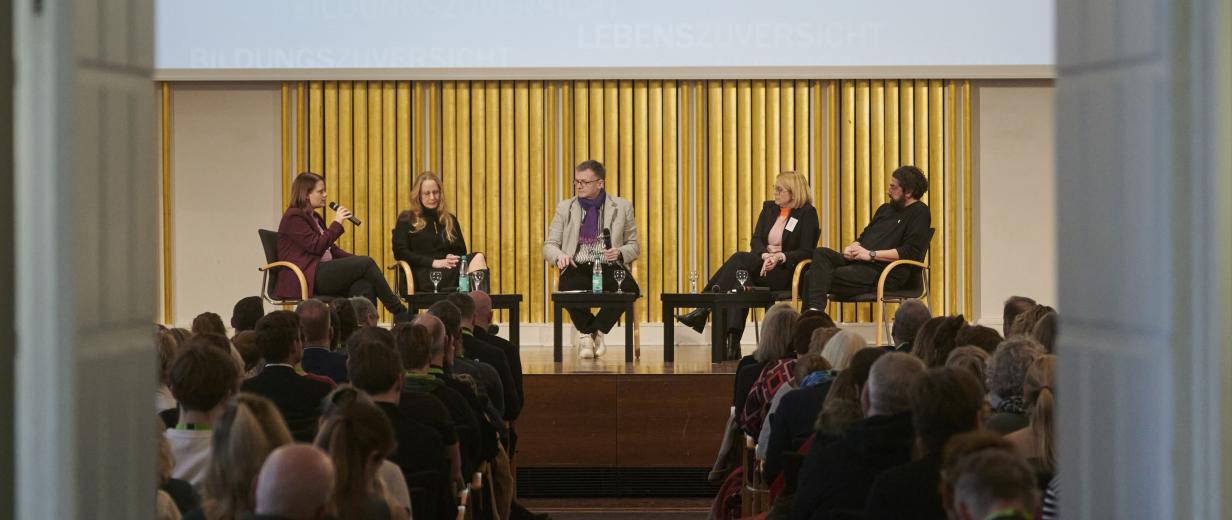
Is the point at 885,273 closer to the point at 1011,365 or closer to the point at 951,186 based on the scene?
the point at 951,186

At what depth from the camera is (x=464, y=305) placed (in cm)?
607

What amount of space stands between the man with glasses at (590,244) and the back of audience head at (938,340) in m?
3.96

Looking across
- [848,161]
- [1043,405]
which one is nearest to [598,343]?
[848,161]

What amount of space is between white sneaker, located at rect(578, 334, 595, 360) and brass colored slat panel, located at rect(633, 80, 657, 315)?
7.17 ft

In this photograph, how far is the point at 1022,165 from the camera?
1129 cm

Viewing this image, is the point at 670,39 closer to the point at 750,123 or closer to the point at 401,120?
the point at 750,123

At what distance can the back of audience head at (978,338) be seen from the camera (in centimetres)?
463

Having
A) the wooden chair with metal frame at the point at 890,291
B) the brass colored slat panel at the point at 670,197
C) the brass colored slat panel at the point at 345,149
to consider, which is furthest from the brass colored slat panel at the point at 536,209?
the wooden chair with metal frame at the point at 890,291

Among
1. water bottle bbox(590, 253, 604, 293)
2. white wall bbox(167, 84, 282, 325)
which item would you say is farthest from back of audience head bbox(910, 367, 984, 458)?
white wall bbox(167, 84, 282, 325)

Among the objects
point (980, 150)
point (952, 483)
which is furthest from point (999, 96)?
point (952, 483)

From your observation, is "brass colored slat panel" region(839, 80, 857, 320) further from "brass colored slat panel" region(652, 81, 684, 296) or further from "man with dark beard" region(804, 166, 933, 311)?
"man with dark beard" region(804, 166, 933, 311)

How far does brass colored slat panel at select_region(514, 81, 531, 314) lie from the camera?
1122cm

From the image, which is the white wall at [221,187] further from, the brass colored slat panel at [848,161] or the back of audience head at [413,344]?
the back of audience head at [413,344]

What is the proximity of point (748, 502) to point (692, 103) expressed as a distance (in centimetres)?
628
